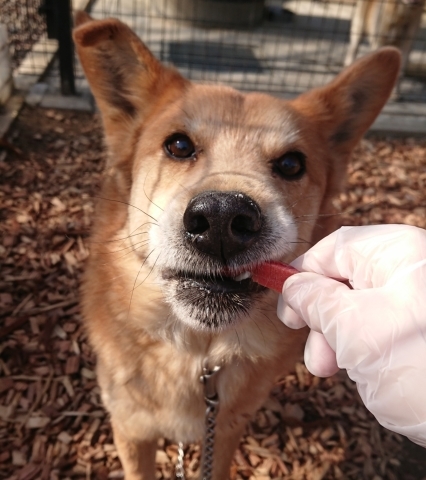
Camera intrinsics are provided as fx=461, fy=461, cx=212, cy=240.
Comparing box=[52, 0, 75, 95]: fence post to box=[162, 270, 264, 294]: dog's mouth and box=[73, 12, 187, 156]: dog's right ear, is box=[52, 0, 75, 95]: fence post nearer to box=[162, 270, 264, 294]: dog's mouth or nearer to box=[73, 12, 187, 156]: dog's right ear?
box=[73, 12, 187, 156]: dog's right ear

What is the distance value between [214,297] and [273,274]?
0.27m

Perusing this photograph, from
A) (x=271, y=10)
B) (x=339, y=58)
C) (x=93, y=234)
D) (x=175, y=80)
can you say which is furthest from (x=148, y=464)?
(x=271, y=10)

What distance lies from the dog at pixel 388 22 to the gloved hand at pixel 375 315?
564 centimetres

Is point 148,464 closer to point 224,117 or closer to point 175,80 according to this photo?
point 224,117

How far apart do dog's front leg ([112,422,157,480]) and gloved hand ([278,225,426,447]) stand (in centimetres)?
128

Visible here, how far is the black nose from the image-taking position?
54.6 inches

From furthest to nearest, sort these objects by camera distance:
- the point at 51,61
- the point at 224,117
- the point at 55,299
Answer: the point at 51,61
the point at 55,299
the point at 224,117

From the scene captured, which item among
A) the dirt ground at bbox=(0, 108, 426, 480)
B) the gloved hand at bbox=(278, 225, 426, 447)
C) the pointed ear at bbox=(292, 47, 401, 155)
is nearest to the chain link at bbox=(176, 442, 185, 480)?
the dirt ground at bbox=(0, 108, 426, 480)

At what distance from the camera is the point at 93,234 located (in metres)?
2.30

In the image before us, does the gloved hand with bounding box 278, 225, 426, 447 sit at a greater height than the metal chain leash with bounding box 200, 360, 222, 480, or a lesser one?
greater

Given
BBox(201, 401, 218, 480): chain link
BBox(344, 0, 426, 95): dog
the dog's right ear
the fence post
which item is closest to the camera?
BBox(201, 401, 218, 480): chain link

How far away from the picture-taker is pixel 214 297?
159cm

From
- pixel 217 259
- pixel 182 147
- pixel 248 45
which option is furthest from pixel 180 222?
pixel 248 45

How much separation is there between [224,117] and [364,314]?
1229 mm
